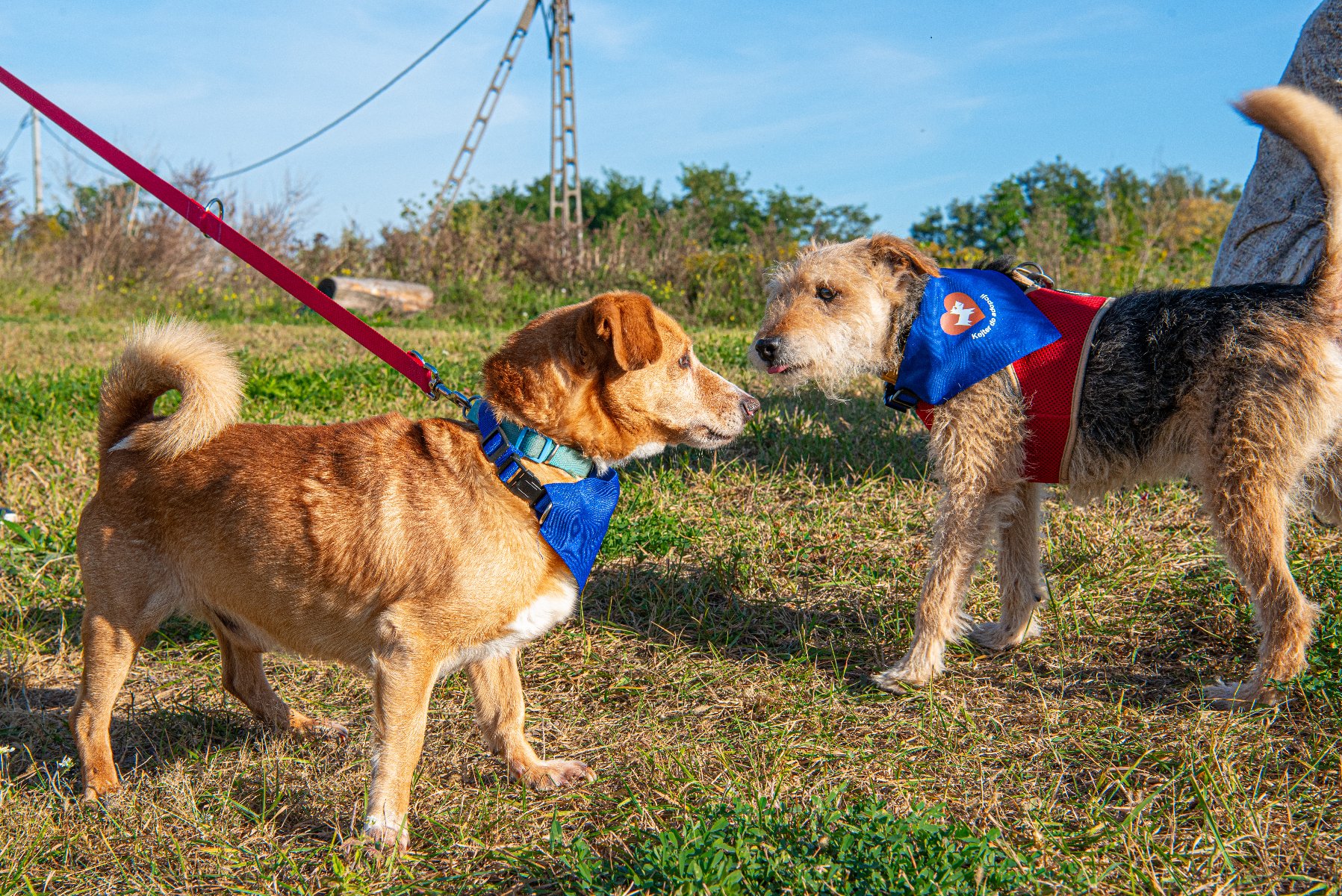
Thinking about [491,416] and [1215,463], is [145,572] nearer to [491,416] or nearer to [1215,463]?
[491,416]

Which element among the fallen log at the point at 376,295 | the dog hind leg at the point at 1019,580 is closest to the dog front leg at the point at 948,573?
the dog hind leg at the point at 1019,580

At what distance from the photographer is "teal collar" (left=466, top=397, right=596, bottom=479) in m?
2.95

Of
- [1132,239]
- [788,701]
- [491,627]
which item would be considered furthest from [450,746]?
[1132,239]

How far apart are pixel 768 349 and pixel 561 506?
1786 mm

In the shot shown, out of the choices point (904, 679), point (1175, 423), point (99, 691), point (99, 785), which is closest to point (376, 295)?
point (99, 691)

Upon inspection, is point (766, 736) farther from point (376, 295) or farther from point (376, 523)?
point (376, 295)

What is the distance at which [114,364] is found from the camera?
132 inches

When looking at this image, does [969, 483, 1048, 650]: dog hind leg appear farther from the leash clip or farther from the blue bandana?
the leash clip

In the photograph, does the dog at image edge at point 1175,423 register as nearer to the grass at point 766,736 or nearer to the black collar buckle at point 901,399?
the black collar buckle at point 901,399

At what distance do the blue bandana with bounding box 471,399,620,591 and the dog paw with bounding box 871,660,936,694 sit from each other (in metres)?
1.42

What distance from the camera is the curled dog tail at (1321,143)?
10.4 ft

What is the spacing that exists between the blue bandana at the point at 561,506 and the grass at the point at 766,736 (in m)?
0.81

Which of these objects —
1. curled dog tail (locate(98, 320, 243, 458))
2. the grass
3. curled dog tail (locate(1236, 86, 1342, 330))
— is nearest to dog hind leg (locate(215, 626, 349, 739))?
the grass

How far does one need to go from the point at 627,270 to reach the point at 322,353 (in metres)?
6.59
